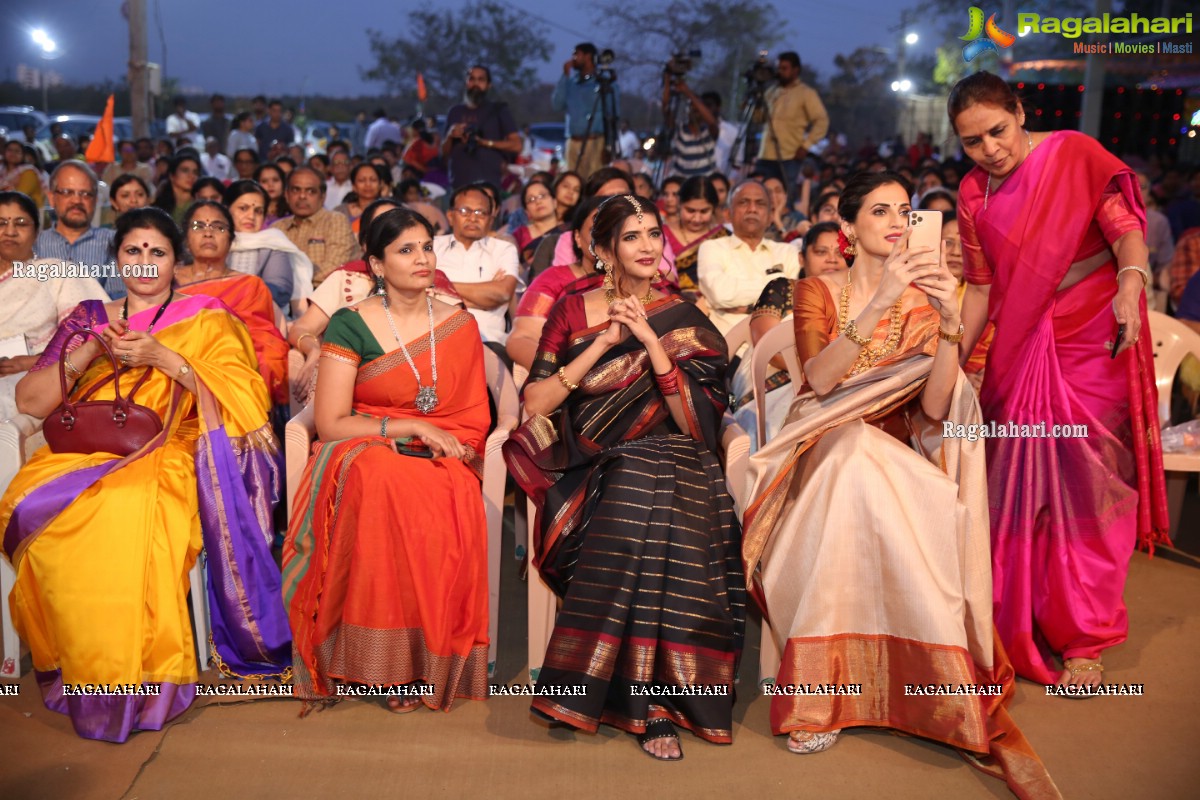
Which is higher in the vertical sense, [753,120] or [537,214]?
[753,120]

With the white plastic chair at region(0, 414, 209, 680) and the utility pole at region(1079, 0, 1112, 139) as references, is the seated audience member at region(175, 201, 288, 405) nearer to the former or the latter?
the white plastic chair at region(0, 414, 209, 680)

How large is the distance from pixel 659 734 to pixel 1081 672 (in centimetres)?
139

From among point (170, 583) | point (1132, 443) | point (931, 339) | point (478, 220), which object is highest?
point (478, 220)

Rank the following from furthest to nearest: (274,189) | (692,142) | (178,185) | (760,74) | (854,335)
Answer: (692,142)
(760,74)
(178,185)
(274,189)
(854,335)

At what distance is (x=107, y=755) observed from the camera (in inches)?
119

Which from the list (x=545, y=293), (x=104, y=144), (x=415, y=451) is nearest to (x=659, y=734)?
(x=415, y=451)

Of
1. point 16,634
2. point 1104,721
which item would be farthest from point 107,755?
point 1104,721

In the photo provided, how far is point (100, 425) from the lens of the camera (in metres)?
3.37

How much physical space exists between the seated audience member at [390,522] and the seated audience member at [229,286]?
0.70m

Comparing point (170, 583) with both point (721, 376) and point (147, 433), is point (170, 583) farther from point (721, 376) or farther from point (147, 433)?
point (721, 376)

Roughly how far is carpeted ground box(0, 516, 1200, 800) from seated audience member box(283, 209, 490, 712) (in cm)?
17

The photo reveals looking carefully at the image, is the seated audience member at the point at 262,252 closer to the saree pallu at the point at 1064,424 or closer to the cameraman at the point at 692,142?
the saree pallu at the point at 1064,424

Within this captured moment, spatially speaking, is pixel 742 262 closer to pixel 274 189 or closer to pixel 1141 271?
pixel 1141 271

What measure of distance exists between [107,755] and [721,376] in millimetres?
2108
